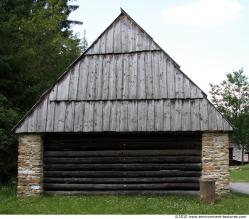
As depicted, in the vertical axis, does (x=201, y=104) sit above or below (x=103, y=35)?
below

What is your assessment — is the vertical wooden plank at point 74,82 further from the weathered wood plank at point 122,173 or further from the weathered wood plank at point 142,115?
the weathered wood plank at point 122,173

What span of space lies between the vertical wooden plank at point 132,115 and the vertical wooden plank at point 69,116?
1.85 meters

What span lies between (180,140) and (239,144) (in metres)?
43.8

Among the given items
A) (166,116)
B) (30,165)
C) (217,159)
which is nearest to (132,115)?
(166,116)

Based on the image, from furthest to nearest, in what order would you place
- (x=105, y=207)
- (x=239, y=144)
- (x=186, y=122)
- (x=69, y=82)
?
(x=239, y=144), (x=69, y=82), (x=186, y=122), (x=105, y=207)

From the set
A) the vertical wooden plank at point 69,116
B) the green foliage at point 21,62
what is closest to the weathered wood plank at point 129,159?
the vertical wooden plank at point 69,116

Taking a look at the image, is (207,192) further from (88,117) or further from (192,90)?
(88,117)

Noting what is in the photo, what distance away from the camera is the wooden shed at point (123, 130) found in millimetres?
15406

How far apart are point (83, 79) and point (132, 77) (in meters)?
1.65

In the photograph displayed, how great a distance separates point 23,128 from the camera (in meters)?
15.9

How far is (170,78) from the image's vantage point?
52.3 feet

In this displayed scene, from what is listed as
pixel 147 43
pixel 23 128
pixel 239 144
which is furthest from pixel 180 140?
pixel 239 144

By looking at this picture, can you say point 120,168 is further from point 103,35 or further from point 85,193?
point 103,35

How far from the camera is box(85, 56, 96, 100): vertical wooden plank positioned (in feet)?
52.9
